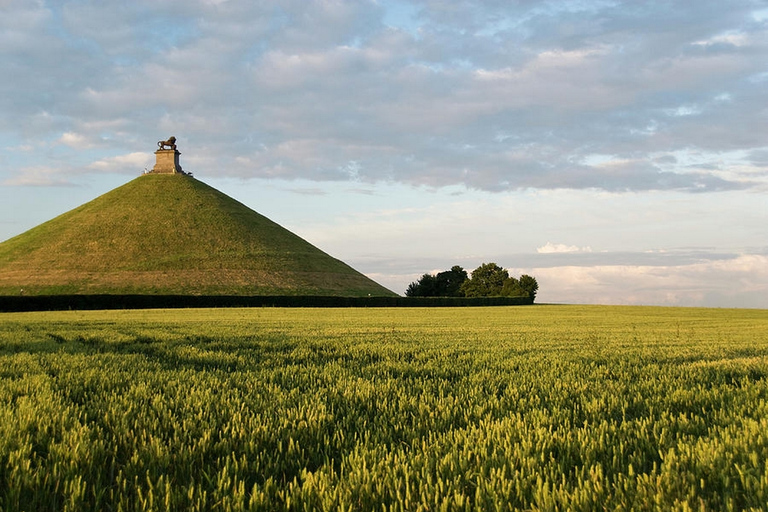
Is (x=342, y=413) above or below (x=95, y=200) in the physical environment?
below

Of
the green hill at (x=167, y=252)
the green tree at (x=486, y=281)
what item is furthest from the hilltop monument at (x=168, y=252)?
the green tree at (x=486, y=281)

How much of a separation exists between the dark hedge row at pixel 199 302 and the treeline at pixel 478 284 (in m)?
19.2

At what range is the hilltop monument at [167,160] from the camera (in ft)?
444

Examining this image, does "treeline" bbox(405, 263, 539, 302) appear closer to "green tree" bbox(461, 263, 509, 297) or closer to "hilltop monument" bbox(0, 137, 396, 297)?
"green tree" bbox(461, 263, 509, 297)

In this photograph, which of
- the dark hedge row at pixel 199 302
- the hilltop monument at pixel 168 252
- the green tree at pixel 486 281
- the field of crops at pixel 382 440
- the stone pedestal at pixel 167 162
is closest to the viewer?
the field of crops at pixel 382 440

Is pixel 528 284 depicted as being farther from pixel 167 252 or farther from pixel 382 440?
pixel 382 440

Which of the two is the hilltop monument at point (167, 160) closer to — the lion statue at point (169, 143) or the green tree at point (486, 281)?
the lion statue at point (169, 143)

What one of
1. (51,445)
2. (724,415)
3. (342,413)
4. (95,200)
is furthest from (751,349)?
(95,200)

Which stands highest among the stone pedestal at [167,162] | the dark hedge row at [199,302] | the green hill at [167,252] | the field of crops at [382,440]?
the stone pedestal at [167,162]

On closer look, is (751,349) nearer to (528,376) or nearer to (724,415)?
(528,376)

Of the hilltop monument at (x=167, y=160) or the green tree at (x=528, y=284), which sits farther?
the hilltop monument at (x=167, y=160)

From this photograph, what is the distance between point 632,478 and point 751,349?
535 inches

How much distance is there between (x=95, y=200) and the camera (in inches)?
4941

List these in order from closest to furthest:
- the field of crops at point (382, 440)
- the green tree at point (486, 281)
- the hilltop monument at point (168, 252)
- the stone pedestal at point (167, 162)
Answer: the field of crops at point (382, 440)
the hilltop monument at point (168, 252)
the green tree at point (486, 281)
the stone pedestal at point (167, 162)
